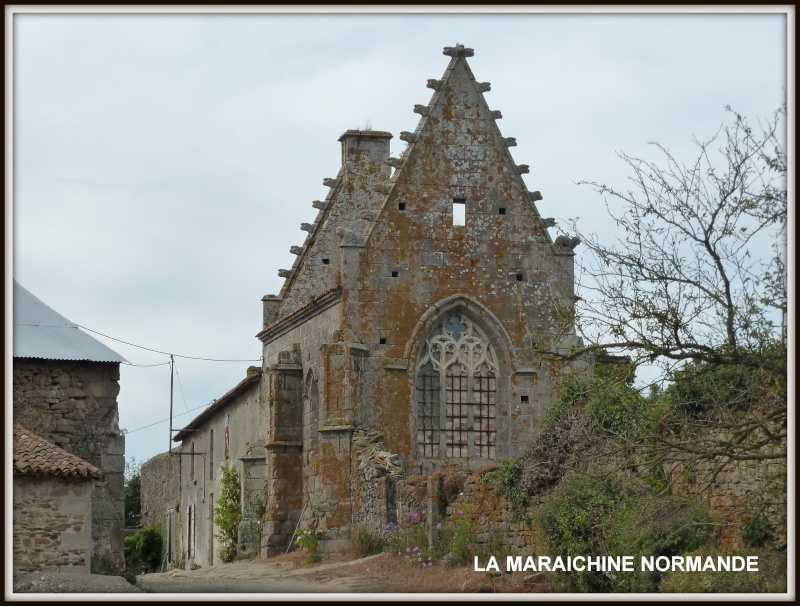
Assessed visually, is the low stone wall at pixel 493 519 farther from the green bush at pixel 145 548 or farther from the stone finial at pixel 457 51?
the green bush at pixel 145 548

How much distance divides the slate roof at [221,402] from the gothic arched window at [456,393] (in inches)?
277

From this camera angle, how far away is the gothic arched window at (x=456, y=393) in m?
30.2

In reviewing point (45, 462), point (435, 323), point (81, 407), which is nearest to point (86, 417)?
point (81, 407)

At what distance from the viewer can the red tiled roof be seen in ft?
80.0

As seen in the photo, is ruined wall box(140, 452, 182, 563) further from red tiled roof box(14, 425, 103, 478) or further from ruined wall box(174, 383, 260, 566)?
red tiled roof box(14, 425, 103, 478)

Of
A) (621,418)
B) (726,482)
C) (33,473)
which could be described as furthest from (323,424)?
(726,482)

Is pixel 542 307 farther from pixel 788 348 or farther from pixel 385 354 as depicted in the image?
pixel 788 348

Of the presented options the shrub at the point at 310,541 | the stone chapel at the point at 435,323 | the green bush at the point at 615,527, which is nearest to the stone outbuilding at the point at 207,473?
the stone chapel at the point at 435,323

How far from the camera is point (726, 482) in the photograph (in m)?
19.0

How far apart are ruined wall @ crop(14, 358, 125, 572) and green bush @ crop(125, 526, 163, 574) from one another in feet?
69.5

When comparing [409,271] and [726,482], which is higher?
[409,271]

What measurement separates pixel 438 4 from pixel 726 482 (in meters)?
8.12

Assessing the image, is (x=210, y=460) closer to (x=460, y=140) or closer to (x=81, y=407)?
(x=81, y=407)

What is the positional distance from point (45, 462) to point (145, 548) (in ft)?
91.4
